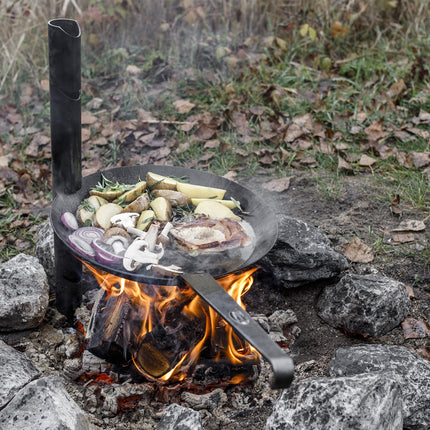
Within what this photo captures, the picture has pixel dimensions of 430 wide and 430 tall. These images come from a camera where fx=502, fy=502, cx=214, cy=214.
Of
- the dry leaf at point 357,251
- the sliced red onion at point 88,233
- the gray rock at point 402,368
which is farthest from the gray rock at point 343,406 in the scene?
the dry leaf at point 357,251

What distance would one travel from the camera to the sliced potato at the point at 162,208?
109 inches

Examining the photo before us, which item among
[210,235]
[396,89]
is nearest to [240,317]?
[210,235]

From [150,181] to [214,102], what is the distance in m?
2.54

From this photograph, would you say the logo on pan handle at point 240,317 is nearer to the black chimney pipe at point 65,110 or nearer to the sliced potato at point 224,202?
the sliced potato at point 224,202

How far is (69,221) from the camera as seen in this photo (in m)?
2.67

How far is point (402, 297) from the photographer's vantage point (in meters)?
2.95

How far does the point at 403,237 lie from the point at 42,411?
2.61 metres

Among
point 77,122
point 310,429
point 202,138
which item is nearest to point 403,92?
point 202,138

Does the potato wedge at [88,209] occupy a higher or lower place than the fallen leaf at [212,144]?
higher

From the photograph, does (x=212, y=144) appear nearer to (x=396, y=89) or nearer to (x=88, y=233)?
(x=396, y=89)

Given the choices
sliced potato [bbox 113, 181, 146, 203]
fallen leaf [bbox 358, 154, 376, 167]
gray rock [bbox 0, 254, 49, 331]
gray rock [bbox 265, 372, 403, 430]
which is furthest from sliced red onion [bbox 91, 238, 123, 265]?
fallen leaf [bbox 358, 154, 376, 167]

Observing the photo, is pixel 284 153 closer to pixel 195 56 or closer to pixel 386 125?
pixel 386 125

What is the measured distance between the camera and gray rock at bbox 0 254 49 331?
2945mm

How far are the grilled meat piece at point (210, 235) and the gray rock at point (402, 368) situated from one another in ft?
2.59
